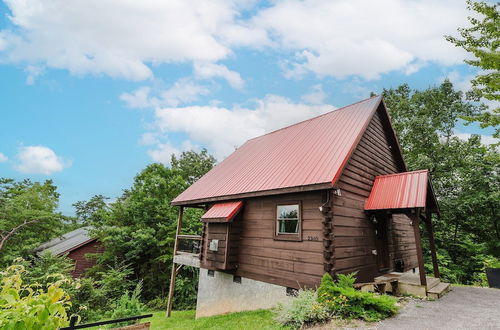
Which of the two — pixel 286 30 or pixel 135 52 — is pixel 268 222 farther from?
pixel 135 52

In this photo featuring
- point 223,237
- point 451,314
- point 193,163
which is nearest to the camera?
point 451,314

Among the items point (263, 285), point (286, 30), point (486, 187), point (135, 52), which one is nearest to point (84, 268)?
point (135, 52)

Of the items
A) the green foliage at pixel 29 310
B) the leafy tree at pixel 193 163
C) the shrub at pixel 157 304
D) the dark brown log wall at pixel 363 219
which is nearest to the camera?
the green foliage at pixel 29 310

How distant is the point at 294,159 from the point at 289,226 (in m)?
2.51

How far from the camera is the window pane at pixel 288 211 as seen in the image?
786 centimetres

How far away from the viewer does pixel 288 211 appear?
317 inches

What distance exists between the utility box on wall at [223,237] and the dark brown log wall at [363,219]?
141 inches

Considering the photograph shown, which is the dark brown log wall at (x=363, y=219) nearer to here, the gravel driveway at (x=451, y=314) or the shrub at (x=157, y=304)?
the gravel driveway at (x=451, y=314)

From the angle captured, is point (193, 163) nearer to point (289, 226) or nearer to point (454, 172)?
point (454, 172)

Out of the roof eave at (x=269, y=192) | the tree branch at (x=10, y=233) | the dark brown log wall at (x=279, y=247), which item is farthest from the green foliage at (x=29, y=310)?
the tree branch at (x=10, y=233)

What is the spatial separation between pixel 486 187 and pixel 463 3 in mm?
10978

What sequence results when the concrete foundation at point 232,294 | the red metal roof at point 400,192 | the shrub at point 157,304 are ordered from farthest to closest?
1. the shrub at point 157,304
2. the concrete foundation at point 232,294
3. the red metal roof at point 400,192

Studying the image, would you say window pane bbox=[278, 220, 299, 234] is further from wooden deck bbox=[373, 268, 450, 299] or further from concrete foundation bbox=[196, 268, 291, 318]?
wooden deck bbox=[373, 268, 450, 299]

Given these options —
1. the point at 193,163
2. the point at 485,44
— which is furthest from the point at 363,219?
the point at 193,163
